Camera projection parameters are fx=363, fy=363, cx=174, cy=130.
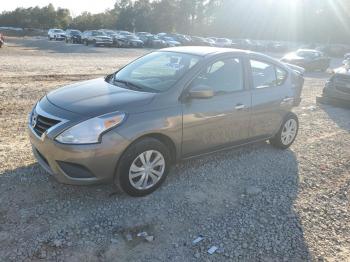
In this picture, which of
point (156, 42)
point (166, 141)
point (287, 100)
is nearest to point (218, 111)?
point (166, 141)

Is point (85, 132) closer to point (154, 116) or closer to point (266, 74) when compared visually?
point (154, 116)

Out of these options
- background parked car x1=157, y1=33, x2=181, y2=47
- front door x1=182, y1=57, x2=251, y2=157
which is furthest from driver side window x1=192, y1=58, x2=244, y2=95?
background parked car x1=157, y1=33, x2=181, y2=47

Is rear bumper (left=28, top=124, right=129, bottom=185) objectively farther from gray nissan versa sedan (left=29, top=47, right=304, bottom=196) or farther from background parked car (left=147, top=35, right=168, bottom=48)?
background parked car (left=147, top=35, right=168, bottom=48)

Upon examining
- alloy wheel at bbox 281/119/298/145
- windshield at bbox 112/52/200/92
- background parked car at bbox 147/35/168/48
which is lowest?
background parked car at bbox 147/35/168/48

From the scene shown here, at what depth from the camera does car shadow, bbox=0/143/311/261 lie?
3.51 meters

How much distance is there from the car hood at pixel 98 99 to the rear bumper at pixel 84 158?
1.13 ft

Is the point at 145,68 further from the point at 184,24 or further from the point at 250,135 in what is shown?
the point at 184,24

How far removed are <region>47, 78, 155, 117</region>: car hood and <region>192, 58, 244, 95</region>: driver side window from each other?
83cm

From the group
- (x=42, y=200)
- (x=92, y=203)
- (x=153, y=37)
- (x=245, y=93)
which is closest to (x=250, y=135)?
(x=245, y=93)

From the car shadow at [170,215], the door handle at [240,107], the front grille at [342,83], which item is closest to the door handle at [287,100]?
the door handle at [240,107]

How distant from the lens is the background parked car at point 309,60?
21562mm

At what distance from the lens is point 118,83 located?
4.91 metres

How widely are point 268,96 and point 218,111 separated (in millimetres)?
1225

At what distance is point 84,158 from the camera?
378 cm
